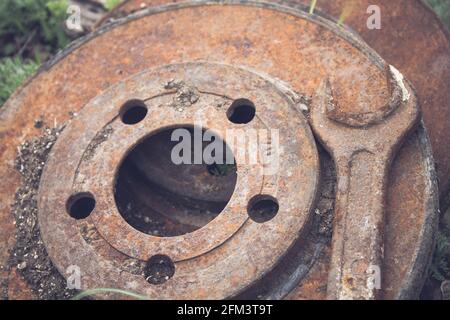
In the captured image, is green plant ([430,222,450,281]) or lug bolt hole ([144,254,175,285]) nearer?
lug bolt hole ([144,254,175,285])

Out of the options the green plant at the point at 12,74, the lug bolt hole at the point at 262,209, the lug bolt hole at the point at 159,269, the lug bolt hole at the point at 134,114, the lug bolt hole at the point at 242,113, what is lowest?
the lug bolt hole at the point at 159,269

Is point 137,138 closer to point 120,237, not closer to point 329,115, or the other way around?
point 120,237

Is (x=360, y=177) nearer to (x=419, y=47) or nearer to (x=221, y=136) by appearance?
(x=221, y=136)

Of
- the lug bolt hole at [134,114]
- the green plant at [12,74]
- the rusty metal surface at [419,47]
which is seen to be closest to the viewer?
the rusty metal surface at [419,47]

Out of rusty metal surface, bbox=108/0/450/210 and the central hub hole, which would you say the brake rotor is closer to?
the central hub hole

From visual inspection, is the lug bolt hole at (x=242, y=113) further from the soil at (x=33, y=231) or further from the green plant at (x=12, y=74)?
the green plant at (x=12, y=74)

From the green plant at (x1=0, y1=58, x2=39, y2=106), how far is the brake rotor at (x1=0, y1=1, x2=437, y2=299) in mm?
873

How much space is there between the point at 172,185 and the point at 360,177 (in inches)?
46.8

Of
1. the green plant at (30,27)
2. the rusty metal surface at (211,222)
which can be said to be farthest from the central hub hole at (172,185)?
the green plant at (30,27)

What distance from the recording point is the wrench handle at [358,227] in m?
2.31

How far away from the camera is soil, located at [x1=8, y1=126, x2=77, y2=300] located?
2627 mm

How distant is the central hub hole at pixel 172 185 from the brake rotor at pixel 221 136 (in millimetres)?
44

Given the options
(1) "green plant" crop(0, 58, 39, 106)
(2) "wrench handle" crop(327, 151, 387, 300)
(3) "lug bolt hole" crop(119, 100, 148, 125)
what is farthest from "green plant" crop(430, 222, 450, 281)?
(1) "green plant" crop(0, 58, 39, 106)

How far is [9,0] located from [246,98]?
2.57 meters
